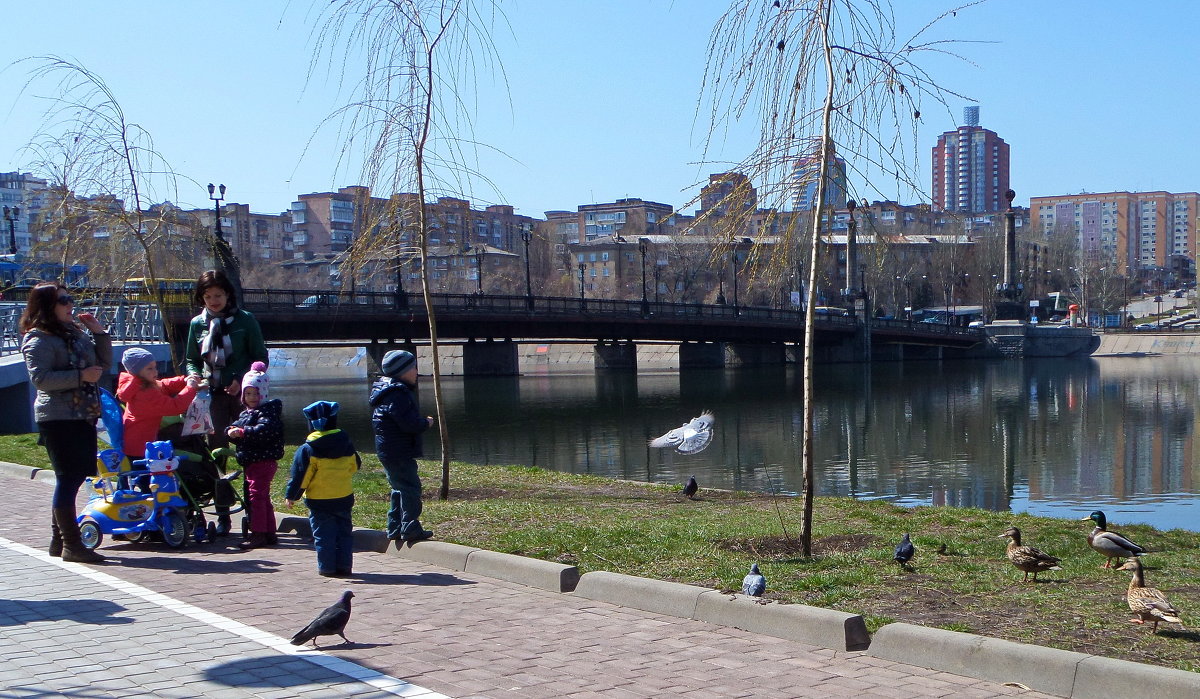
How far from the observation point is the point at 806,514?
27.8 ft

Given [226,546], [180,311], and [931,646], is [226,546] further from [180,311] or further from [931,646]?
[180,311]

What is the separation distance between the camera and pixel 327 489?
786 centimetres

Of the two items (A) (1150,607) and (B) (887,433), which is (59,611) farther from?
(B) (887,433)

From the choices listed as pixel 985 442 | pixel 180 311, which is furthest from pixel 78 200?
pixel 180 311

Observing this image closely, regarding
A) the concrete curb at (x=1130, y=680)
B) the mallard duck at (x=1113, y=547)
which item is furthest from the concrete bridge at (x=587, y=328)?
the concrete curb at (x=1130, y=680)

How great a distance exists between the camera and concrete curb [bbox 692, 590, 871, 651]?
582cm

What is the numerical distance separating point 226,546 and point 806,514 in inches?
180

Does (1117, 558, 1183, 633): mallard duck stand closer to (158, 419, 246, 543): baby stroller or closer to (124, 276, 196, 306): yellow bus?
(158, 419, 246, 543): baby stroller

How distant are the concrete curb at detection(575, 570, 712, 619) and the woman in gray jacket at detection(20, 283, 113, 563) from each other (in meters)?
3.81

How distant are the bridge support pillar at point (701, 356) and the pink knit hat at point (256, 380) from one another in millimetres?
68085

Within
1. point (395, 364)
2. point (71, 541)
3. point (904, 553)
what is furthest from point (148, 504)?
point (904, 553)

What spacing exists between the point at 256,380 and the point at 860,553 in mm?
4858

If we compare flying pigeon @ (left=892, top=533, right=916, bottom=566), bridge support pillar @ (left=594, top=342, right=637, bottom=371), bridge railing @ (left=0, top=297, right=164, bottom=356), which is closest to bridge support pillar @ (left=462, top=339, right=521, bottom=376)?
bridge support pillar @ (left=594, top=342, right=637, bottom=371)

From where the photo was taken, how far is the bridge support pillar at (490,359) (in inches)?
2729
